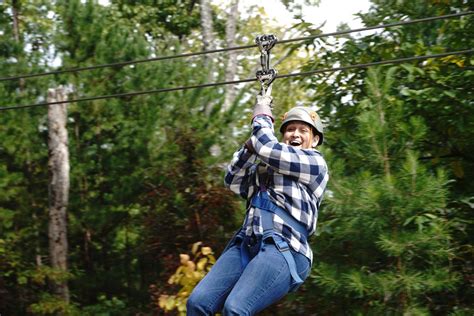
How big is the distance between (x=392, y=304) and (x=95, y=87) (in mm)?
4962

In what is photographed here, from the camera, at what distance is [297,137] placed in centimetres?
384

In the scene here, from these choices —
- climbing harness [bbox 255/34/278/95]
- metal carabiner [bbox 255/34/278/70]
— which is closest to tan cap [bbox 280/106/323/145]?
climbing harness [bbox 255/34/278/95]

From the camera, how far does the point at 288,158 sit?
3668 mm

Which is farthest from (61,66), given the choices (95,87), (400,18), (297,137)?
(297,137)

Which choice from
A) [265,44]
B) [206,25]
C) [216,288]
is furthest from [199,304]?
[206,25]

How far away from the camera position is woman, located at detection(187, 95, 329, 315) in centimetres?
361

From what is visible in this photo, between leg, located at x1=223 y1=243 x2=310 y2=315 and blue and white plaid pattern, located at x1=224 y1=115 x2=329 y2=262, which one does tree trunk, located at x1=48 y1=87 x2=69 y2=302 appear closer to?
blue and white plaid pattern, located at x1=224 y1=115 x2=329 y2=262

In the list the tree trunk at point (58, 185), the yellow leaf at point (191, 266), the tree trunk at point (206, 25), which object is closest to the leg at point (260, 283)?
the yellow leaf at point (191, 266)

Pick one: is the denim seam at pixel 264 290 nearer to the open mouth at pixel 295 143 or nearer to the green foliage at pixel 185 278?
the open mouth at pixel 295 143

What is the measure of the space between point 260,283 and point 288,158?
1.69 feet

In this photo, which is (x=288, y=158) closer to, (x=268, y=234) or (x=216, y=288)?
(x=268, y=234)

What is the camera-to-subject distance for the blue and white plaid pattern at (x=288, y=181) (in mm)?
3680

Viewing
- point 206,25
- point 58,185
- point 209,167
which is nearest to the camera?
point 209,167

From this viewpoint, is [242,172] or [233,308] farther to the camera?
[242,172]
